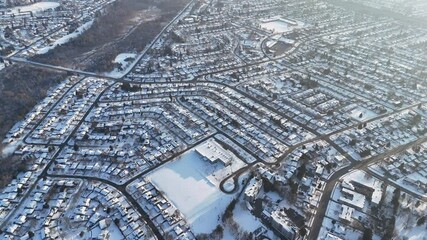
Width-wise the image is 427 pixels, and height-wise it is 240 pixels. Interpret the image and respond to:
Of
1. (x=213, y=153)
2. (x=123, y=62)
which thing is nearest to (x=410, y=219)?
(x=213, y=153)

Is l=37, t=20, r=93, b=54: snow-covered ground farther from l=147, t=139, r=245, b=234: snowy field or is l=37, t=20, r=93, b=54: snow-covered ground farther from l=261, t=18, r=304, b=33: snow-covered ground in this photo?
l=147, t=139, r=245, b=234: snowy field

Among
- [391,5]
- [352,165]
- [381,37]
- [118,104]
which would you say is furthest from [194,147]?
[391,5]

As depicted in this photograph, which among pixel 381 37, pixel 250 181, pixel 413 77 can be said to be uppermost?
pixel 381 37

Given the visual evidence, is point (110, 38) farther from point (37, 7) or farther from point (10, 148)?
point (10, 148)

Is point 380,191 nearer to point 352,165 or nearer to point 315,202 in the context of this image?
point 352,165

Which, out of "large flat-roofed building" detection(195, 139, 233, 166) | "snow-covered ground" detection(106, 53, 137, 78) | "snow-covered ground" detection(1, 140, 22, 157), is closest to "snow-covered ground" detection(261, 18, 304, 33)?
"snow-covered ground" detection(106, 53, 137, 78)

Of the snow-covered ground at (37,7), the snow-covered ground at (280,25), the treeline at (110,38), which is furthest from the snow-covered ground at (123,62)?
the snow-covered ground at (37,7)
